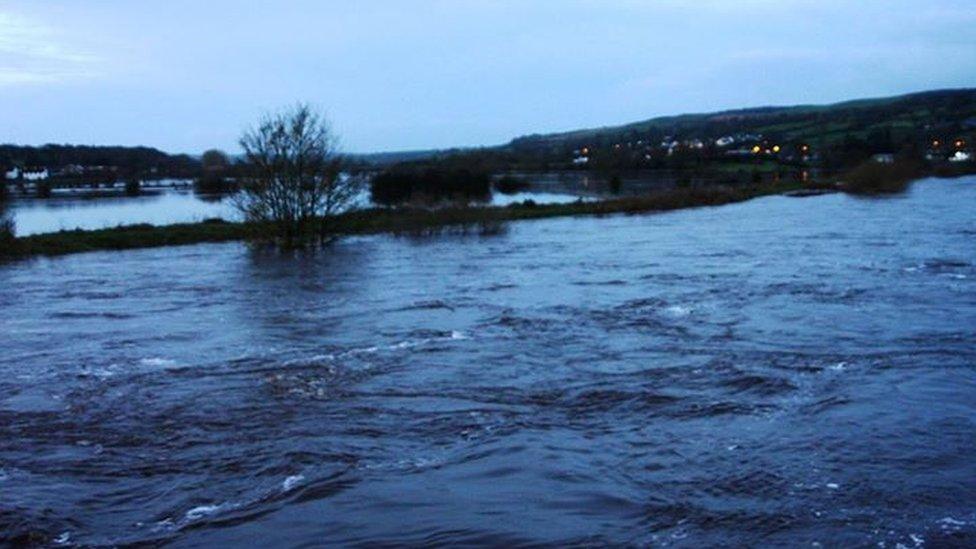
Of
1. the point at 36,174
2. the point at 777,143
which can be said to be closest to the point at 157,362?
the point at 36,174

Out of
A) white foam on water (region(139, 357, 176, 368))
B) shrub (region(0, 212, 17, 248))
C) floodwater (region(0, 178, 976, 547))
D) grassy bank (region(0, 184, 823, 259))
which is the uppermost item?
shrub (region(0, 212, 17, 248))

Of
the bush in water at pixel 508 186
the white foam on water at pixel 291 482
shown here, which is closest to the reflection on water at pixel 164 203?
the bush in water at pixel 508 186

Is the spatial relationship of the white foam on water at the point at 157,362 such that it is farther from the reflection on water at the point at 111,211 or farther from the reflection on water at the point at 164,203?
the reflection on water at the point at 111,211

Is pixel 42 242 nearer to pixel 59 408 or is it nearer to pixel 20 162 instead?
pixel 59 408

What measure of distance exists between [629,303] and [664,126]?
137 m

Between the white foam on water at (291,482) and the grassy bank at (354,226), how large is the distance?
24316mm

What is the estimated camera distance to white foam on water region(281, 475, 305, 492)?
24.3 ft

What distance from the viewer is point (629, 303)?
55.6ft

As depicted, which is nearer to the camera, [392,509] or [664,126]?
[392,509]

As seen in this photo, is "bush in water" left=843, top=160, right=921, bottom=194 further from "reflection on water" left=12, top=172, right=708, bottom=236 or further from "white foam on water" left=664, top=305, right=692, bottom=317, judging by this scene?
"white foam on water" left=664, top=305, right=692, bottom=317

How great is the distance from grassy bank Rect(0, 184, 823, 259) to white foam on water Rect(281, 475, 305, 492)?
24316 mm

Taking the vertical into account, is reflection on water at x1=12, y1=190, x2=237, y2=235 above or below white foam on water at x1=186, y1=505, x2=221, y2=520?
above

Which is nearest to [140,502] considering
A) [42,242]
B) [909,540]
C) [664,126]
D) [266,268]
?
[909,540]

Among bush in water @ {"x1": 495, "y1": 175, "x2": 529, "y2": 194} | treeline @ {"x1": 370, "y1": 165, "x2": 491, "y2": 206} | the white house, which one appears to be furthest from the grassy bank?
the white house
